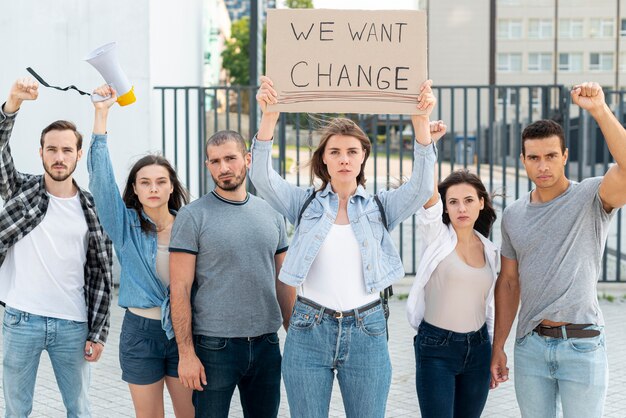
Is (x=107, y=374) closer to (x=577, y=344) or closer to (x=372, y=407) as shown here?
(x=372, y=407)

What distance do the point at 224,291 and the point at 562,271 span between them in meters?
1.40

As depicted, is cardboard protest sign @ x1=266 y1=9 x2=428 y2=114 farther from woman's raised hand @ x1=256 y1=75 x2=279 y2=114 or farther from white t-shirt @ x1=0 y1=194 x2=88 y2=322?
white t-shirt @ x1=0 y1=194 x2=88 y2=322

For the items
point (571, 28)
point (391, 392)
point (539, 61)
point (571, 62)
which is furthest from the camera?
point (571, 62)

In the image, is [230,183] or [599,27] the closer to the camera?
[230,183]

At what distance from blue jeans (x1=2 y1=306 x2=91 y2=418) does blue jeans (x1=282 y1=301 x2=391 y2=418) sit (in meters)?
1.10

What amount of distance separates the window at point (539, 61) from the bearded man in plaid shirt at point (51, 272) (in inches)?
2406

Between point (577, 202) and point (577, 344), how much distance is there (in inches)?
22.7

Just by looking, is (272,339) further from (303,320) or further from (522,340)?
(522,340)

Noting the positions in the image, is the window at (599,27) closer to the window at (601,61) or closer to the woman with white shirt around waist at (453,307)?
the window at (601,61)

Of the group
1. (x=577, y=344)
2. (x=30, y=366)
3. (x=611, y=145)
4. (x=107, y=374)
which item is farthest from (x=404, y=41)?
(x=107, y=374)

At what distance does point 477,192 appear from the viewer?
13.0 ft

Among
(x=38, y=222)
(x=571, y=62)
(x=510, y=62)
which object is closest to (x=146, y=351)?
(x=38, y=222)

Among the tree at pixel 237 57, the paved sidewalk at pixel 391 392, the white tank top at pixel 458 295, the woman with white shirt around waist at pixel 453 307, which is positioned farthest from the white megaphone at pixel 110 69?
the tree at pixel 237 57

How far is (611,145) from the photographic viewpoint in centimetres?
Result: 350
